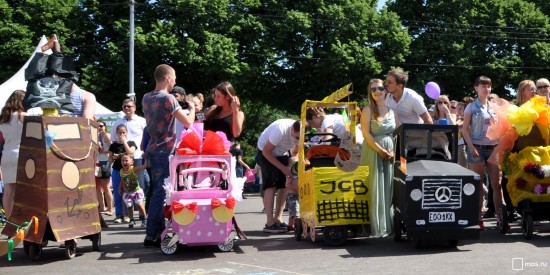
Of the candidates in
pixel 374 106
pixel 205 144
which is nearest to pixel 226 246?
pixel 205 144

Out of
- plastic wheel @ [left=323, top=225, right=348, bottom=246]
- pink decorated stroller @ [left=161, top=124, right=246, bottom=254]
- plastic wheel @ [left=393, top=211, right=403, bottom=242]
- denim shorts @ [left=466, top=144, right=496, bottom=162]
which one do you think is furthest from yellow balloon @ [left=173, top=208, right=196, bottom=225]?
denim shorts @ [left=466, top=144, right=496, bottom=162]

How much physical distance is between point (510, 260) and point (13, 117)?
5.59 metres

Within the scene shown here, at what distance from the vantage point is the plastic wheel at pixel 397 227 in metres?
8.38

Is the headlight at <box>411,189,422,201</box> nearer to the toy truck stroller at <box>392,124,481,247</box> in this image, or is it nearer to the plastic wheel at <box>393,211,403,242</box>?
the toy truck stroller at <box>392,124,481,247</box>

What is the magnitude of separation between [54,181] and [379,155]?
11.6 ft

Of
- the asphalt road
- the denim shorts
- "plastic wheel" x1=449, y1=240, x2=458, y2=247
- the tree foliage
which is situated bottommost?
the asphalt road

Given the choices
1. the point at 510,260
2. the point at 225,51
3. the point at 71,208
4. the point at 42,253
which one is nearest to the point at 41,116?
the point at 71,208

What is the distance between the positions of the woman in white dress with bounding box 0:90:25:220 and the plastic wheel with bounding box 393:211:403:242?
4.29m

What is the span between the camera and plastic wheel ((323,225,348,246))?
8414mm

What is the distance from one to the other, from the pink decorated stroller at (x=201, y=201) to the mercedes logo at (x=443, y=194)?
207 cm

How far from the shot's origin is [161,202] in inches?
337

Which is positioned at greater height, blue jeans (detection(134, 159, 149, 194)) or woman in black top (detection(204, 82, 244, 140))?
woman in black top (detection(204, 82, 244, 140))

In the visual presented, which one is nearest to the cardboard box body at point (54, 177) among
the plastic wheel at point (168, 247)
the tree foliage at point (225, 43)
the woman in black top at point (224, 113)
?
the plastic wheel at point (168, 247)

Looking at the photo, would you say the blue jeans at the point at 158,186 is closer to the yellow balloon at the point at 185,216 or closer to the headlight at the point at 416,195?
the yellow balloon at the point at 185,216
